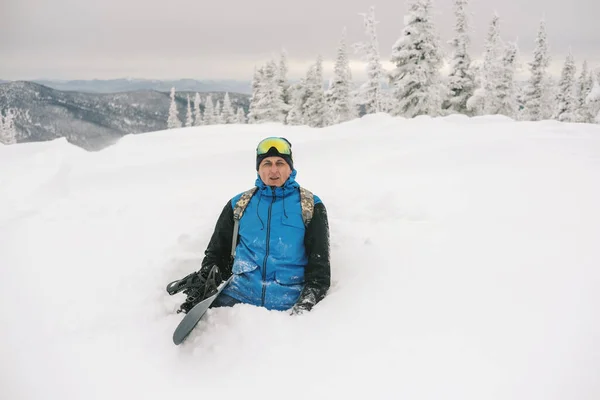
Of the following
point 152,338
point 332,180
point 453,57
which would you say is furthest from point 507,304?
point 453,57

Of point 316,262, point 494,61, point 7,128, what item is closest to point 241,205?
point 316,262

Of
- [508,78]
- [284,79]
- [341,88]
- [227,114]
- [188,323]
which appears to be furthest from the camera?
[227,114]

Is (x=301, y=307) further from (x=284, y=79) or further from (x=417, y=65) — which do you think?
(x=284, y=79)

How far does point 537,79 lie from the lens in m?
Result: 39.4

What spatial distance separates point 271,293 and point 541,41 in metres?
44.5

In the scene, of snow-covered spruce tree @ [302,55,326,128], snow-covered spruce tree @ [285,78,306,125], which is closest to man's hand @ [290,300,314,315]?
snow-covered spruce tree @ [302,55,326,128]

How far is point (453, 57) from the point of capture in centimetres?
3019

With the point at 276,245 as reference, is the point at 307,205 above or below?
above

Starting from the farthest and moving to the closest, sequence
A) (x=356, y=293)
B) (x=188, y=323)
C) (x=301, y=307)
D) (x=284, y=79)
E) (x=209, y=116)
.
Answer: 1. (x=209, y=116)
2. (x=284, y=79)
3. (x=356, y=293)
4. (x=301, y=307)
5. (x=188, y=323)

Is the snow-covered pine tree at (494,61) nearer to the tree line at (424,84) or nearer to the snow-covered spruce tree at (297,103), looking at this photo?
the tree line at (424,84)

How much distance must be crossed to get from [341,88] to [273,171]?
37.1 metres

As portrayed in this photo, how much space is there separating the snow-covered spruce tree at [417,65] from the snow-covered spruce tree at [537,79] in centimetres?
1921

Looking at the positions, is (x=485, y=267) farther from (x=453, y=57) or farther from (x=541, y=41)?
(x=541, y=41)

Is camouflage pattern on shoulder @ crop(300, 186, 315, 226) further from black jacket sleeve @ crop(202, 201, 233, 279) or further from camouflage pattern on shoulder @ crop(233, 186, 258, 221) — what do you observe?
black jacket sleeve @ crop(202, 201, 233, 279)
